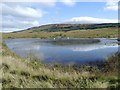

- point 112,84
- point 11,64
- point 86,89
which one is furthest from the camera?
point 11,64

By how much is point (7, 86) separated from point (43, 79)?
1.57 meters

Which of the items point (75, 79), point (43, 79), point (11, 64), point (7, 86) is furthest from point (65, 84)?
point (11, 64)

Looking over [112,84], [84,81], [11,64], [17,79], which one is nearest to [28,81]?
[17,79]

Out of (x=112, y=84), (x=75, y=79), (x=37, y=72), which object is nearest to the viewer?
(x=112, y=84)

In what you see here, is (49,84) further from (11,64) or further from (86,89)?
(11,64)

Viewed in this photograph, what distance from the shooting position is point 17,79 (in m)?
10.9

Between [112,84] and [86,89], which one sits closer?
[86,89]

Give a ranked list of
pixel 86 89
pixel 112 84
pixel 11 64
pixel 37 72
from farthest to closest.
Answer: pixel 11 64, pixel 37 72, pixel 112 84, pixel 86 89

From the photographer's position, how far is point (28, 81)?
412 inches

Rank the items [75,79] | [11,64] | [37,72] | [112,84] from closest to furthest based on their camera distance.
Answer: [112,84]
[75,79]
[37,72]
[11,64]

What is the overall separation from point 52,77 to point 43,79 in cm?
35

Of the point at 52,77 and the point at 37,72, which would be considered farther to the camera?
the point at 37,72

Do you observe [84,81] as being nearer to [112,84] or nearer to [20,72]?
[112,84]

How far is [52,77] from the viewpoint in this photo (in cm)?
1121
